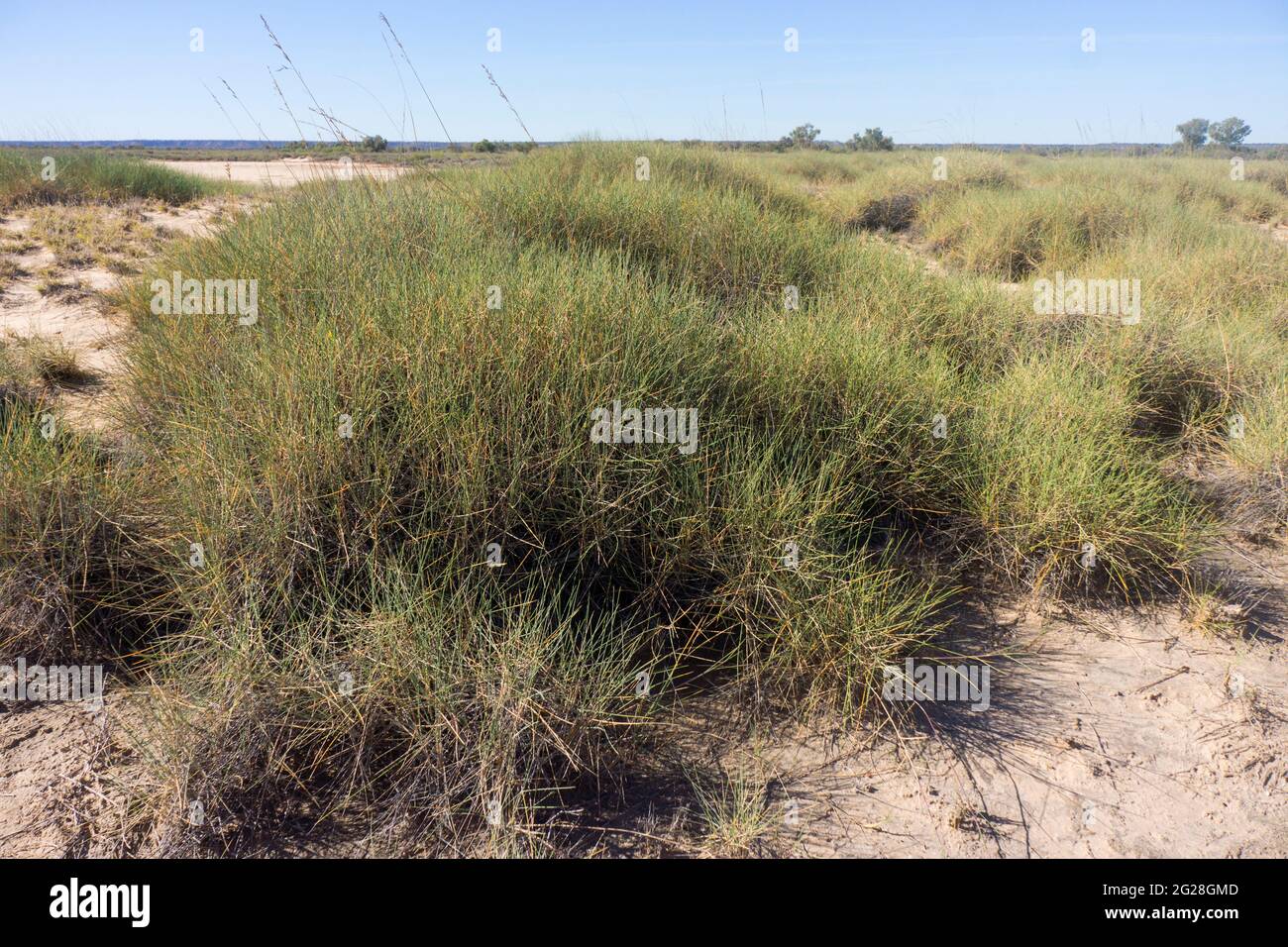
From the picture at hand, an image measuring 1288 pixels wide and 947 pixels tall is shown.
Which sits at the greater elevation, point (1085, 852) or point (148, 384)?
point (148, 384)

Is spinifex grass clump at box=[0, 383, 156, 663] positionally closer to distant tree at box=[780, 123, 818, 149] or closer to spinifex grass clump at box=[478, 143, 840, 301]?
spinifex grass clump at box=[478, 143, 840, 301]

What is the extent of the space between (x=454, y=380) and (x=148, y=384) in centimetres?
169

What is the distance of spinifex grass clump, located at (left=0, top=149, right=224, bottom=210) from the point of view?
27.6 ft

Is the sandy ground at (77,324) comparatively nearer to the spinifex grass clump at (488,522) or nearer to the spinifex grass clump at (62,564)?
the spinifex grass clump at (488,522)

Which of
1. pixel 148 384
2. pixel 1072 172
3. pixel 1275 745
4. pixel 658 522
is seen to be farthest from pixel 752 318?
pixel 1072 172

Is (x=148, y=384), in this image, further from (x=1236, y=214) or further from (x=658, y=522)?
(x=1236, y=214)

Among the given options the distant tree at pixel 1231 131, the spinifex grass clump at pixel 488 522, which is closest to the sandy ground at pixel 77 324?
the spinifex grass clump at pixel 488 522


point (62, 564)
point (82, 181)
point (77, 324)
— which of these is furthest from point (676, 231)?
point (82, 181)

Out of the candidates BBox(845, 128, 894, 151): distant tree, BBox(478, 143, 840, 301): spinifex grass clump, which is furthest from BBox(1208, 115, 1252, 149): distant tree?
BBox(478, 143, 840, 301): spinifex grass clump

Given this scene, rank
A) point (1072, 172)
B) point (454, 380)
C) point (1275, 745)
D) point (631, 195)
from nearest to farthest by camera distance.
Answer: point (1275, 745), point (454, 380), point (631, 195), point (1072, 172)

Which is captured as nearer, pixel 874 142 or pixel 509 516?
pixel 509 516

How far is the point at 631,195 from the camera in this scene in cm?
516

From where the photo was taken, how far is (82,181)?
923 cm

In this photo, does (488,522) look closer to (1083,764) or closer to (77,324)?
(1083,764)
